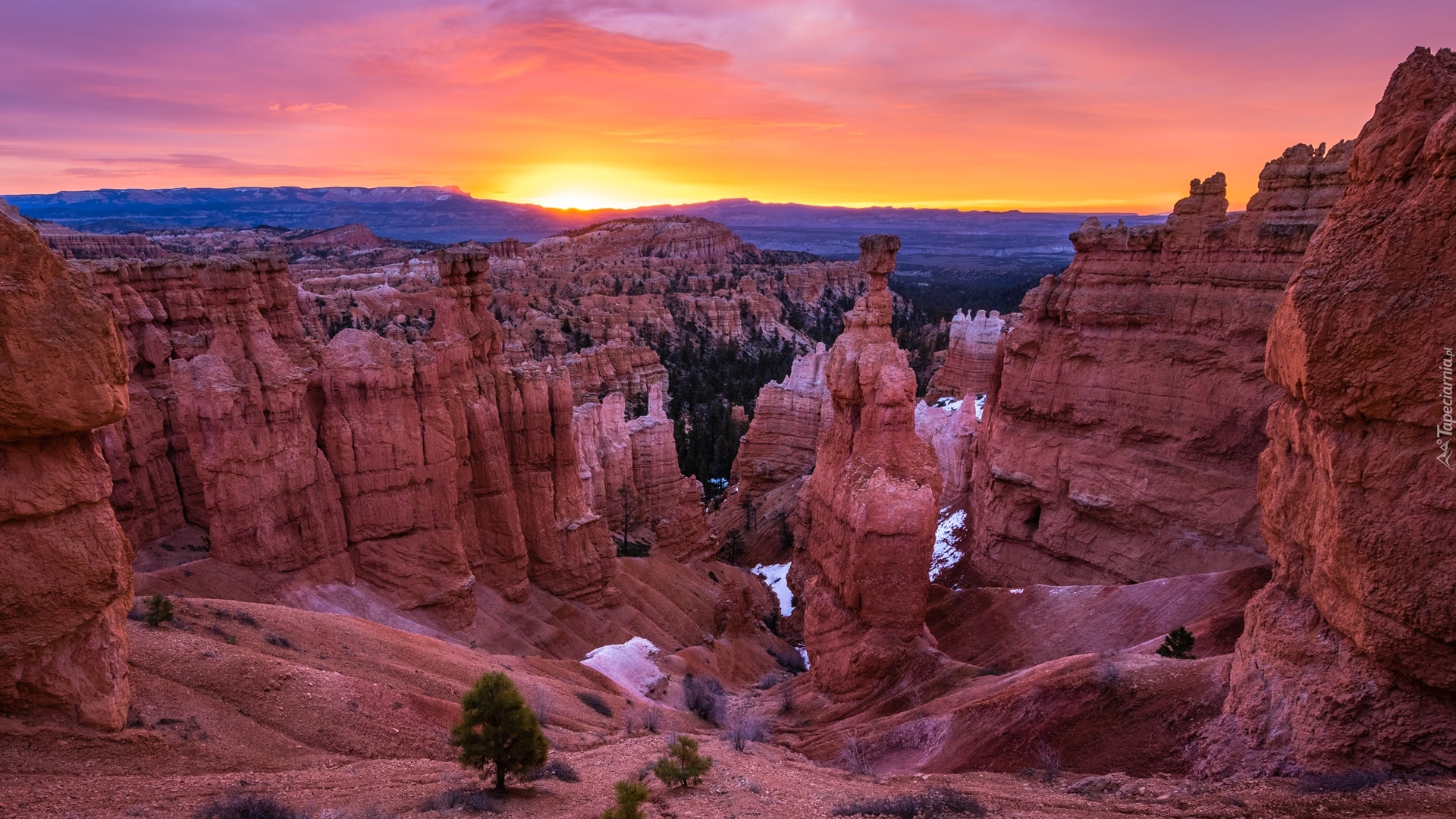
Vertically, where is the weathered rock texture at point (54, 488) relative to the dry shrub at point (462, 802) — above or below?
above

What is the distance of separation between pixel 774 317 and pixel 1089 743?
314 ft

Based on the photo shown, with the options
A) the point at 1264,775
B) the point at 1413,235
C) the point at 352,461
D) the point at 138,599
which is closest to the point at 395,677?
the point at 138,599

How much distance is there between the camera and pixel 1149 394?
2248cm

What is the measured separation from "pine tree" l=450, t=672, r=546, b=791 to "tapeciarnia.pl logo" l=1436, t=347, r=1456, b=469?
953 centimetres

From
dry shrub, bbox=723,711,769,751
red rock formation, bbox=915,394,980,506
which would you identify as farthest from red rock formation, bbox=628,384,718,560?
dry shrub, bbox=723,711,769,751

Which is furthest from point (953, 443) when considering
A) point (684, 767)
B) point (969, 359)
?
point (969, 359)

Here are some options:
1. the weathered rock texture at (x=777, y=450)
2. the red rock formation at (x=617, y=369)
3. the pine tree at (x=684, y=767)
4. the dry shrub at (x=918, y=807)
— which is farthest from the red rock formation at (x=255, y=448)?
the red rock formation at (x=617, y=369)

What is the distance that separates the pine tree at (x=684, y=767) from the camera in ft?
32.2

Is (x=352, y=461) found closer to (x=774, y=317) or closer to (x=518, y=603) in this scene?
(x=518, y=603)

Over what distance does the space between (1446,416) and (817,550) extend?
15.0 metres

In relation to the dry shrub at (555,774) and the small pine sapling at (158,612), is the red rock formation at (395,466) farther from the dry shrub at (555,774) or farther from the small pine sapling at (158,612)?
the dry shrub at (555,774)

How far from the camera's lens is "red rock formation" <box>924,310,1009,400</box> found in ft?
187

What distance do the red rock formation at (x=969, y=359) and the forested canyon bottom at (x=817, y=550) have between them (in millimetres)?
18125

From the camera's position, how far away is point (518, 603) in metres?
24.7
